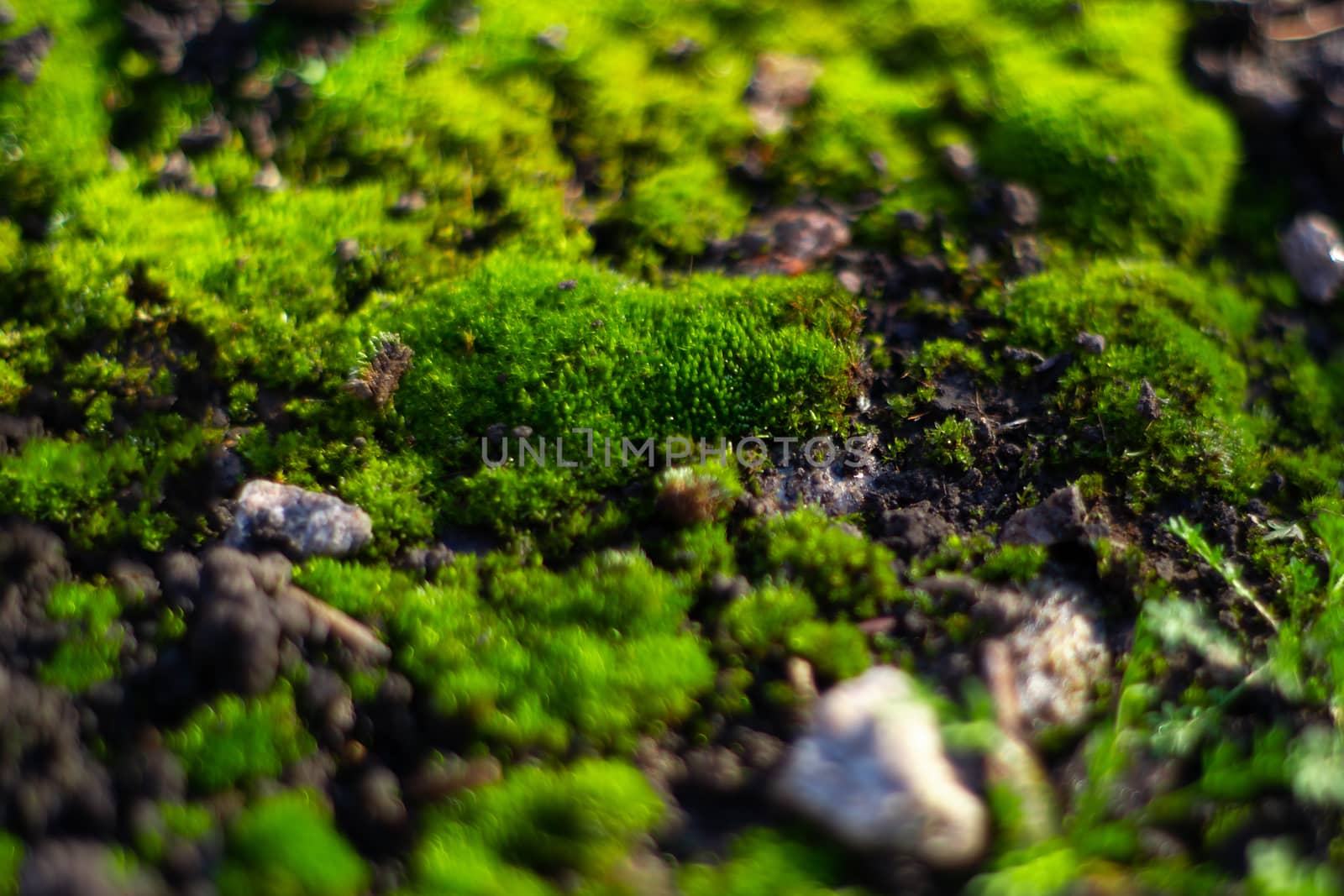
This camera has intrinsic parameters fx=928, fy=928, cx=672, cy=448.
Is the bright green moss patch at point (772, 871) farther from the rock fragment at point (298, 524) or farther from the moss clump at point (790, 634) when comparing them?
the rock fragment at point (298, 524)

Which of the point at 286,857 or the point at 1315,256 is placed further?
→ the point at 1315,256

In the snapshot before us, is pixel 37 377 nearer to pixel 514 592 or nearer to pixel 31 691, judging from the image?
pixel 31 691

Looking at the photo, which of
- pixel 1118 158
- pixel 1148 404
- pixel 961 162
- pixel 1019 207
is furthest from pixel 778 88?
pixel 1148 404

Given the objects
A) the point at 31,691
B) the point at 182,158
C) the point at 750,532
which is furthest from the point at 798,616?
the point at 182,158

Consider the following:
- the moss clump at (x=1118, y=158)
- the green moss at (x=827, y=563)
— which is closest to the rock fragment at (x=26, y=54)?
the green moss at (x=827, y=563)

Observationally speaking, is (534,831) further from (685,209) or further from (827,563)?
(685,209)
